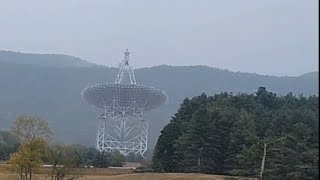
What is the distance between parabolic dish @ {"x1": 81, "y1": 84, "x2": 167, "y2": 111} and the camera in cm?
7875

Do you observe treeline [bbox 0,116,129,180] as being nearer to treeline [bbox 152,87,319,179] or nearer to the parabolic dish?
treeline [bbox 152,87,319,179]

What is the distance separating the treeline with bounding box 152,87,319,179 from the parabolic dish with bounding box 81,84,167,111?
43.5ft

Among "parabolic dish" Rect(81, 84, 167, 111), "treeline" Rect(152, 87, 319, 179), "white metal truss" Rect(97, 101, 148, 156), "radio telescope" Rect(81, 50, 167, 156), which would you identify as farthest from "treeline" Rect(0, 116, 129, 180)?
"white metal truss" Rect(97, 101, 148, 156)

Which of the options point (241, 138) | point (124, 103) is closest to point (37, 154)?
point (241, 138)

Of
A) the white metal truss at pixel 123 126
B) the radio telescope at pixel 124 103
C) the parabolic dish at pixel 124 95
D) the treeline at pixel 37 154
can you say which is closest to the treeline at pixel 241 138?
the treeline at pixel 37 154

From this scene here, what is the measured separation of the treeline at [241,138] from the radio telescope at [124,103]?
14.1m

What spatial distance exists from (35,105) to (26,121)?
15172cm

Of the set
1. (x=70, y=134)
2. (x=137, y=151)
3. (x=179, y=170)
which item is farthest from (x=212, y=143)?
(x=70, y=134)

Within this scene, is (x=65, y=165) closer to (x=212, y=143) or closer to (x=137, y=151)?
(x=212, y=143)

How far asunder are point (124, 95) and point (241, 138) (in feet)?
108

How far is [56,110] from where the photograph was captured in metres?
189

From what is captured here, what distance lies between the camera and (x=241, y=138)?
165 feet

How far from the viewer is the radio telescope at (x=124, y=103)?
79312 mm

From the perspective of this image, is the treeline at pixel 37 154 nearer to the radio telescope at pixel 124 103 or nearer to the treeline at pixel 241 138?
the treeline at pixel 241 138
